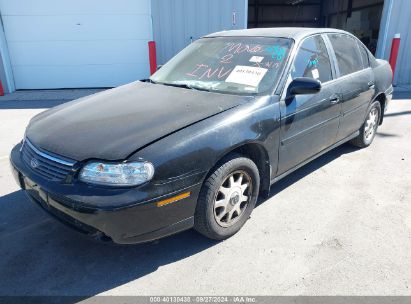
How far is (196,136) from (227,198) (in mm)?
642

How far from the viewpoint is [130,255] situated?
2719 mm

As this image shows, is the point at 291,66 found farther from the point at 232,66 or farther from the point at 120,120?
the point at 120,120

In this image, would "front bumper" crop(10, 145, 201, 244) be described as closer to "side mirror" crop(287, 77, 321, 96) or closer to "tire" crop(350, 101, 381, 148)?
"side mirror" crop(287, 77, 321, 96)

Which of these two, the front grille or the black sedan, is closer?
the black sedan

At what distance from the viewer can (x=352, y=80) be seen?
13.1 feet

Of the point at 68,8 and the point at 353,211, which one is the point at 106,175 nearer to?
the point at 353,211

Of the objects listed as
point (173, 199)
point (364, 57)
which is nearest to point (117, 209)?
point (173, 199)

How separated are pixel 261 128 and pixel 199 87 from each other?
779 millimetres

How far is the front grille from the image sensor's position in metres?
2.33

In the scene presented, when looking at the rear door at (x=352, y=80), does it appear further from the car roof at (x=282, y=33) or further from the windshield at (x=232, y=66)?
the windshield at (x=232, y=66)

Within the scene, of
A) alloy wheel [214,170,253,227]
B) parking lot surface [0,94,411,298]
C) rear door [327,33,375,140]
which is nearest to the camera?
parking lot surface [0,94,411,298]

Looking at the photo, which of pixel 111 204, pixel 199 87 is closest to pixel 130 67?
pixel 199 87

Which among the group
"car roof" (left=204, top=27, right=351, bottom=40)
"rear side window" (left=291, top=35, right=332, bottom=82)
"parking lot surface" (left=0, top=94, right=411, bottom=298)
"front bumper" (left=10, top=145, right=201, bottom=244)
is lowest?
"parking lot surface" (left=0, top=94, right=411, bottom=298)

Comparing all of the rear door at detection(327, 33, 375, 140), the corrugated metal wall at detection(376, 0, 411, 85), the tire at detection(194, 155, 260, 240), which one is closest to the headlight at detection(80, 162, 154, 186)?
the tire at detection(194, 155, 260, 240)
